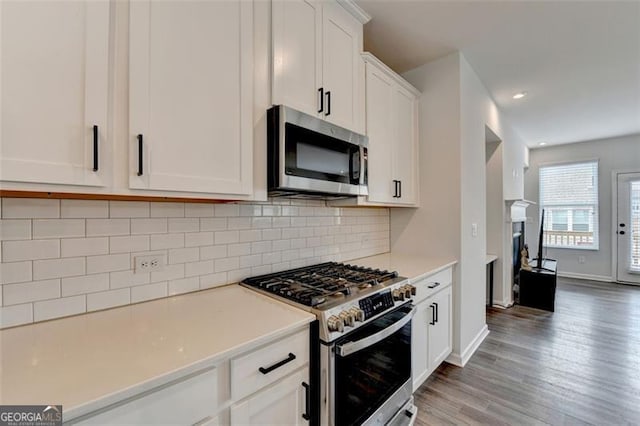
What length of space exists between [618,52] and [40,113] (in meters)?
3.99

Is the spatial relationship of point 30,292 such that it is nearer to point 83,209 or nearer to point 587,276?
point 83,209

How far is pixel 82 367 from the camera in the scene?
0.76 metres

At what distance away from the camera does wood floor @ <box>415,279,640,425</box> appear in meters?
1.88

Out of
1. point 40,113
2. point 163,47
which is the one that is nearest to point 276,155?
point 163,47

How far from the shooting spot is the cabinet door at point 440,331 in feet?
6.95

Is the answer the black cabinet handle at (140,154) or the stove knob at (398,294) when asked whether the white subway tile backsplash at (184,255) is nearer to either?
the black cabinet handle at (140,154)

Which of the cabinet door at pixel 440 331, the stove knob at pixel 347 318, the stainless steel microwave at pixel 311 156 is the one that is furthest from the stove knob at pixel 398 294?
the stainless steel microwave at pixel 311 156

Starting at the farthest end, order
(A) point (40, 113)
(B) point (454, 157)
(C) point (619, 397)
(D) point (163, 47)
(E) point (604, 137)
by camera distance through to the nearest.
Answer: (E) point (604, 137), (B) point (454, 157), (C) point (619, 397), (D) point (163, 47), (A) point (40, 113)

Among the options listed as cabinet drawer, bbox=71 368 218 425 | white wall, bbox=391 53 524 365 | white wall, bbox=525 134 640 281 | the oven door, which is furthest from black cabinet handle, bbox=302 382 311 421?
white wall, bbox=525 134 640 281

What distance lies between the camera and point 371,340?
1351 mm

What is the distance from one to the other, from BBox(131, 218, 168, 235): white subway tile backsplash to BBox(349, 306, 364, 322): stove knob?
974mm

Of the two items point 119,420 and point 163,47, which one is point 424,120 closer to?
point 163,47

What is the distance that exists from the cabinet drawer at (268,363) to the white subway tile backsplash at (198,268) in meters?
0.66

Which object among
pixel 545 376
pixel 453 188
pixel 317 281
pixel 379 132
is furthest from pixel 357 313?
pixel 545 376
